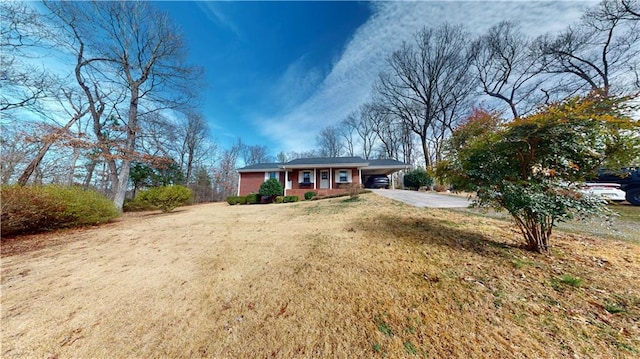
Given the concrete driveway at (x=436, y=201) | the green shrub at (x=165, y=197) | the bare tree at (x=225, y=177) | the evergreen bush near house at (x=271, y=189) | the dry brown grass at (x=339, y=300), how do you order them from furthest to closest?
the bare tree at (x=225, y=177)
the evergreen bush near house at (x=271, y=189)
the green shrub at (x=165, y=197)
the concrete driveway at (x=436, y=201)
the dry brown grass at (x=339, y=300)

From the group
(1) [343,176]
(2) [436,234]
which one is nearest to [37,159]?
(2) [436,234]

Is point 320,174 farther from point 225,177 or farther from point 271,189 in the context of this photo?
point 225,177

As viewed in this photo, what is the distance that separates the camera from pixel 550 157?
2.74 m

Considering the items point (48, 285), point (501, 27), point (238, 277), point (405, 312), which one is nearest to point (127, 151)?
point (48, 285)

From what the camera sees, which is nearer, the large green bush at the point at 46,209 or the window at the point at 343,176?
the large green bush at the point at 46,209

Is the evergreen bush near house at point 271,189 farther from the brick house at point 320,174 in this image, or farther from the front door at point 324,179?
the front door at point 324,179

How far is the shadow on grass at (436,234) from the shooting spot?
3.03 meters

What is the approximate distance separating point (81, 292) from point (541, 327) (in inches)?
203

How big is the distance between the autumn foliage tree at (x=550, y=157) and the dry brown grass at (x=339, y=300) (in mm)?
690

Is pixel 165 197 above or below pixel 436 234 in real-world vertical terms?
above

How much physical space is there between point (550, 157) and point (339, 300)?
3.57m

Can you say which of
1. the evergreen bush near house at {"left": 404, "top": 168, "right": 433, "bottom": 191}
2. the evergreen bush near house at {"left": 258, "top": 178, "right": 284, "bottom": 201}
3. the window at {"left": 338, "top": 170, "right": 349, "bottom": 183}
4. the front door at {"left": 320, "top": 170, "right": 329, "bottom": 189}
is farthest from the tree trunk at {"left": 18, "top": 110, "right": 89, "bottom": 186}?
the evergreen bush near house at {"left": 404, "top": 168, "right": 433, "bottom": 191}

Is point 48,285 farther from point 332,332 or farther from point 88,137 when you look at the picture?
point 88,137

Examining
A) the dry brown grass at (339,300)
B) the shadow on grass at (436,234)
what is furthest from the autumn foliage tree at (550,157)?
the dry brown grass at (339,300)
